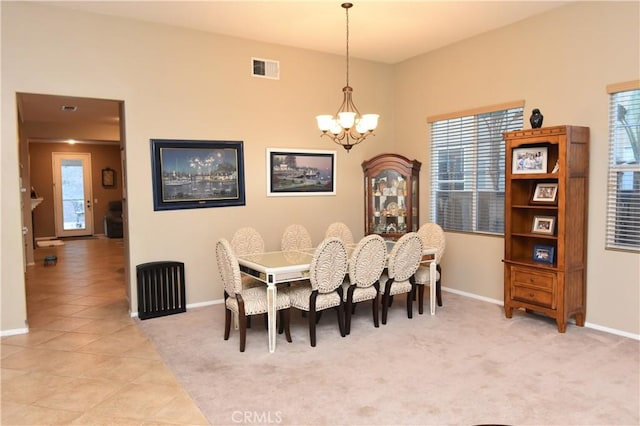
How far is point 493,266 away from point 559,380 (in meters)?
2.21

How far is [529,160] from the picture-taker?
4500mm

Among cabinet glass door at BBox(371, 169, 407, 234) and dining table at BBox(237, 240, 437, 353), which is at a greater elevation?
cabinet glass door at BBox(371, 169, 407, 234)

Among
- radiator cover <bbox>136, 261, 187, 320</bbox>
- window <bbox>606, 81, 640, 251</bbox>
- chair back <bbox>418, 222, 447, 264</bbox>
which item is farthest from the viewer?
chair back <bbox>418, 222, 447, 264</bbox>

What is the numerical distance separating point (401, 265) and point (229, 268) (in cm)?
175

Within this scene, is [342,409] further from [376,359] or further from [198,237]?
[198,237]

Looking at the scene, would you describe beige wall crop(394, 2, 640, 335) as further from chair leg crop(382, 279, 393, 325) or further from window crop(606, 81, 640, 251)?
chair leg crop(382, 279, 393, 325)

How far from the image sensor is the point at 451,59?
18.8 ft

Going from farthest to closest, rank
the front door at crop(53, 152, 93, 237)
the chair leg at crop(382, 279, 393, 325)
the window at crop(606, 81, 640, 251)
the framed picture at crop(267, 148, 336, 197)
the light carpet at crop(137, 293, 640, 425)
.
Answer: the front door at crop(53, 152, 93, 237)
the framed picture at crop(267, 148, 336, 197)
the chair leg at crop(382, 279, 393, 325)
the window at crop(606, 81, 640, 251)
the light carpet at crop(137, 293, 640, 425)

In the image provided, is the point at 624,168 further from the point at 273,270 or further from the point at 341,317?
the point at 273,270

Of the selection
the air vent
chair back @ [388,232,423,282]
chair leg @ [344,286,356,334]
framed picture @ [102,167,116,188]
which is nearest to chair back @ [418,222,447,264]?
chair back @ [388,232,423,282]

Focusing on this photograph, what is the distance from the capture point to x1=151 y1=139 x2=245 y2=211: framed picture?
4965 millimetres

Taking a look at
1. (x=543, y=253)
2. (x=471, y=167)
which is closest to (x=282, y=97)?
(x=471, y=167)

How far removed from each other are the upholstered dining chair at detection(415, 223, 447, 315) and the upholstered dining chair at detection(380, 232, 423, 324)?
0.28 metres

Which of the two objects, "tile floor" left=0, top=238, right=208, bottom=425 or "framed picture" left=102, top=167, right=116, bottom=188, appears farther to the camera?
"framed picture" left=102, top=167, right=116, bottom=188
